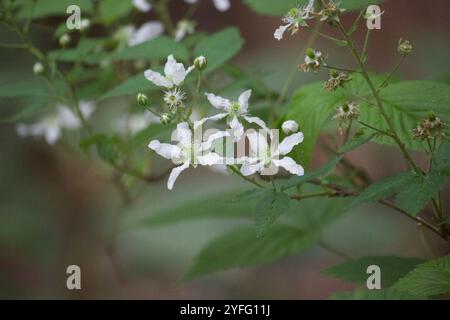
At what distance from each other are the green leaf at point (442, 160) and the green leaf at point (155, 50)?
67cm

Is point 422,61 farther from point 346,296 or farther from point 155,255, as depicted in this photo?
point 346,296

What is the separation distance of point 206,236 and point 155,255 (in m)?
0.29

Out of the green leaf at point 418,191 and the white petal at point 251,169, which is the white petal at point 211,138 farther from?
the green leaf at point 418,191

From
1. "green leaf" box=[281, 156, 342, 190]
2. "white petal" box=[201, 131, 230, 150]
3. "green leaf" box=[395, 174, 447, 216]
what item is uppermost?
"white petal" box=[201, 131, 230, 150]

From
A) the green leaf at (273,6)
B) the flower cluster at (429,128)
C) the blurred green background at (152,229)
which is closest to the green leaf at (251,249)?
the green leaf at (273,6)

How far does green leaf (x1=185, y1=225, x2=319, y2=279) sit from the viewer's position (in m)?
1.79

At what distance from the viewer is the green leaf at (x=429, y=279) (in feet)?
3.63

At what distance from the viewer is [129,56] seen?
1.53 meters

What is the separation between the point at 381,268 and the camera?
1.28 meters

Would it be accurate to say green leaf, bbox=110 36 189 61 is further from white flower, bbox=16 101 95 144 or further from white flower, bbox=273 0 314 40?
white flower, bbox=16 101 95 144

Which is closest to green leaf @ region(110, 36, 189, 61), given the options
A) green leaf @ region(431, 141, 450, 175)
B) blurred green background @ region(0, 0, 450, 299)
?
green leaf @ region(431, 141, 450, 175)

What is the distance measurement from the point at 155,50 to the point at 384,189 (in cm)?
74

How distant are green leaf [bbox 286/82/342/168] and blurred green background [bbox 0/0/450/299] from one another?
1.67m

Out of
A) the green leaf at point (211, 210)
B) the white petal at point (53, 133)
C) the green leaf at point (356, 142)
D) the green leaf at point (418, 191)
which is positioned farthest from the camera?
the white petal at point (53, 133)
